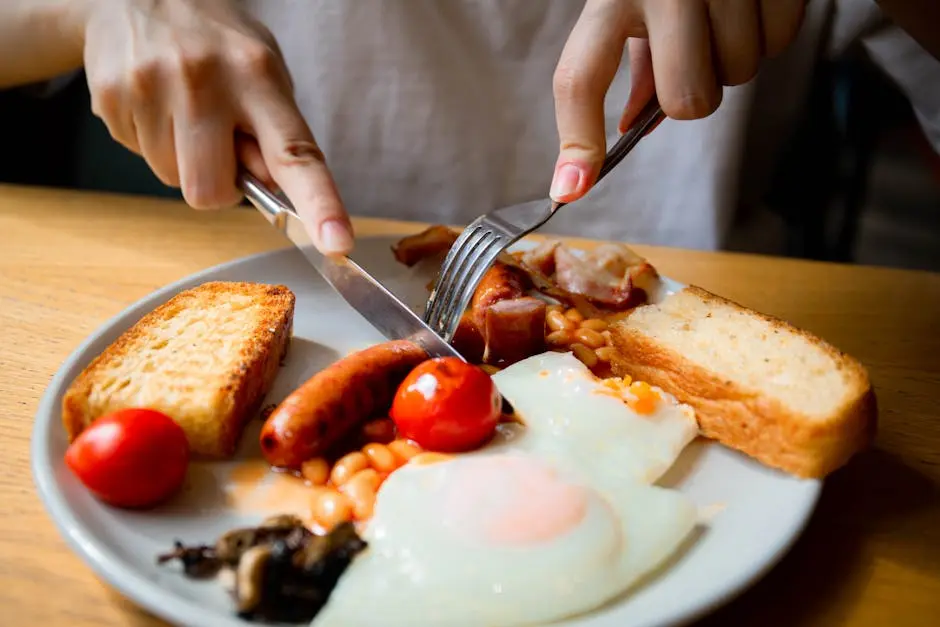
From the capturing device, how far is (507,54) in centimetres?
254

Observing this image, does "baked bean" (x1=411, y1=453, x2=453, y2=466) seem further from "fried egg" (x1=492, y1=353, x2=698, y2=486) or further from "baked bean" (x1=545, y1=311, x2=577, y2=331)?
"baked bean" (x1=545, y1=311, x2=577, y2=331)

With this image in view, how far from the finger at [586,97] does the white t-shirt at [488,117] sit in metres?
0.95

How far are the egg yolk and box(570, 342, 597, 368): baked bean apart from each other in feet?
1.45

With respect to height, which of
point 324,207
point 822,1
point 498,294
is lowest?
point 498,294

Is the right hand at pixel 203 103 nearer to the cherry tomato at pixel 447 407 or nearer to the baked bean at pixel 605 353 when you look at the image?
the cherry tomato at pixel 447 407

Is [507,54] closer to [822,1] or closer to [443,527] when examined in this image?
[822,1]

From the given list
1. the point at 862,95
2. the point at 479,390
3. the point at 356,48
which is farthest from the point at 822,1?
the point at 479,390

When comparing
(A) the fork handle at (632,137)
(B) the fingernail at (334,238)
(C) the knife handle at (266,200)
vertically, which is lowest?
(C) the knife handle at (266,200)

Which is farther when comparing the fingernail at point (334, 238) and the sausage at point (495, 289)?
the sausage at point (495, 289)

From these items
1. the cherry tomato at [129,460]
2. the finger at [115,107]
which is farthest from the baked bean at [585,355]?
the finger at [115,107]

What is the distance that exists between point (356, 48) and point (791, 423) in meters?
1.84

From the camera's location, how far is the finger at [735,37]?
155 centimetres

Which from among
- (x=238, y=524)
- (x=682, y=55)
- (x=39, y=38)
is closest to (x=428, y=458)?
(x=238, y=524)

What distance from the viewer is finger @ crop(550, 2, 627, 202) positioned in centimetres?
155
